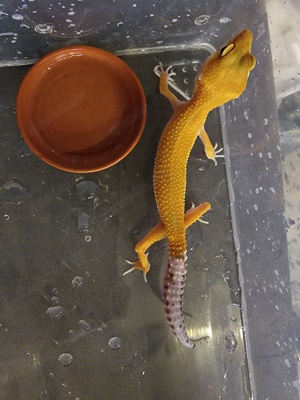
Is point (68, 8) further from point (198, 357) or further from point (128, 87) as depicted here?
point (198, 357)

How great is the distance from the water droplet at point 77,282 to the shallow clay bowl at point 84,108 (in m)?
0.35

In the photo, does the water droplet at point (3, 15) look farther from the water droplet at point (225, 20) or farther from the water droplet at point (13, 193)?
the water droplet at point (225, 20)

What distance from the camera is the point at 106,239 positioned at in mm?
1449

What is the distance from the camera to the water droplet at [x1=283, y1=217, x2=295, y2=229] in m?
1.37

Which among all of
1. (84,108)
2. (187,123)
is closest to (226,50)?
(187,123)

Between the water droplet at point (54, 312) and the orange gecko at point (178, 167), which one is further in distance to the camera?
the water droplet at point (54, 312)

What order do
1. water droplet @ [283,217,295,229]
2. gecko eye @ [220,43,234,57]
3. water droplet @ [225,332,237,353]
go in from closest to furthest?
1. gecko eye @ [220,43,234,57]
2. water droplet @ [283,217,295,229]
3. water droplet @ [225,332,237,353]

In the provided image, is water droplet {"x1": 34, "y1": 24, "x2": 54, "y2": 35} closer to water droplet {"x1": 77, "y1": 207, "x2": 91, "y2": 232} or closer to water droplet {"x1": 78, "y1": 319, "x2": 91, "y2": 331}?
water droplet {"x1": 77, "y1": 207, "x2": 91, "y2": 232}

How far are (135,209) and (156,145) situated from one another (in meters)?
0.21

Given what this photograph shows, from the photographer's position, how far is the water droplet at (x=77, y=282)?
1.43 m

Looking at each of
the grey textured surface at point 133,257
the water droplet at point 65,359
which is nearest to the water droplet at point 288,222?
the grey textured surface at point 133,257

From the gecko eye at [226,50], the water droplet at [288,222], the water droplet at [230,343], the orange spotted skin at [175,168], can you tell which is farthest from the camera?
the water droplet at [230,343]

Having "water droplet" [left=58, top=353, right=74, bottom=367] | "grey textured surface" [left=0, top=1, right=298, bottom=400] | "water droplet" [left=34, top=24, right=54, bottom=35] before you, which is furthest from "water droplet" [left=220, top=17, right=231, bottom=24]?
"water droplet" [left=58, top=353, right=74, bottom=367]

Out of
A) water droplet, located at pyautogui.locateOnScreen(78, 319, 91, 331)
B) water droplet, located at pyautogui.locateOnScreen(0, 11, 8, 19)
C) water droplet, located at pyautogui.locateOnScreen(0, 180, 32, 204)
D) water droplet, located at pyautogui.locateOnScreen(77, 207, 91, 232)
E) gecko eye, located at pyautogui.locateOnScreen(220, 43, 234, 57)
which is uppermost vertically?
water droplet, located at pyautogui.locateOnScreen(0, 11, 8, 19)
